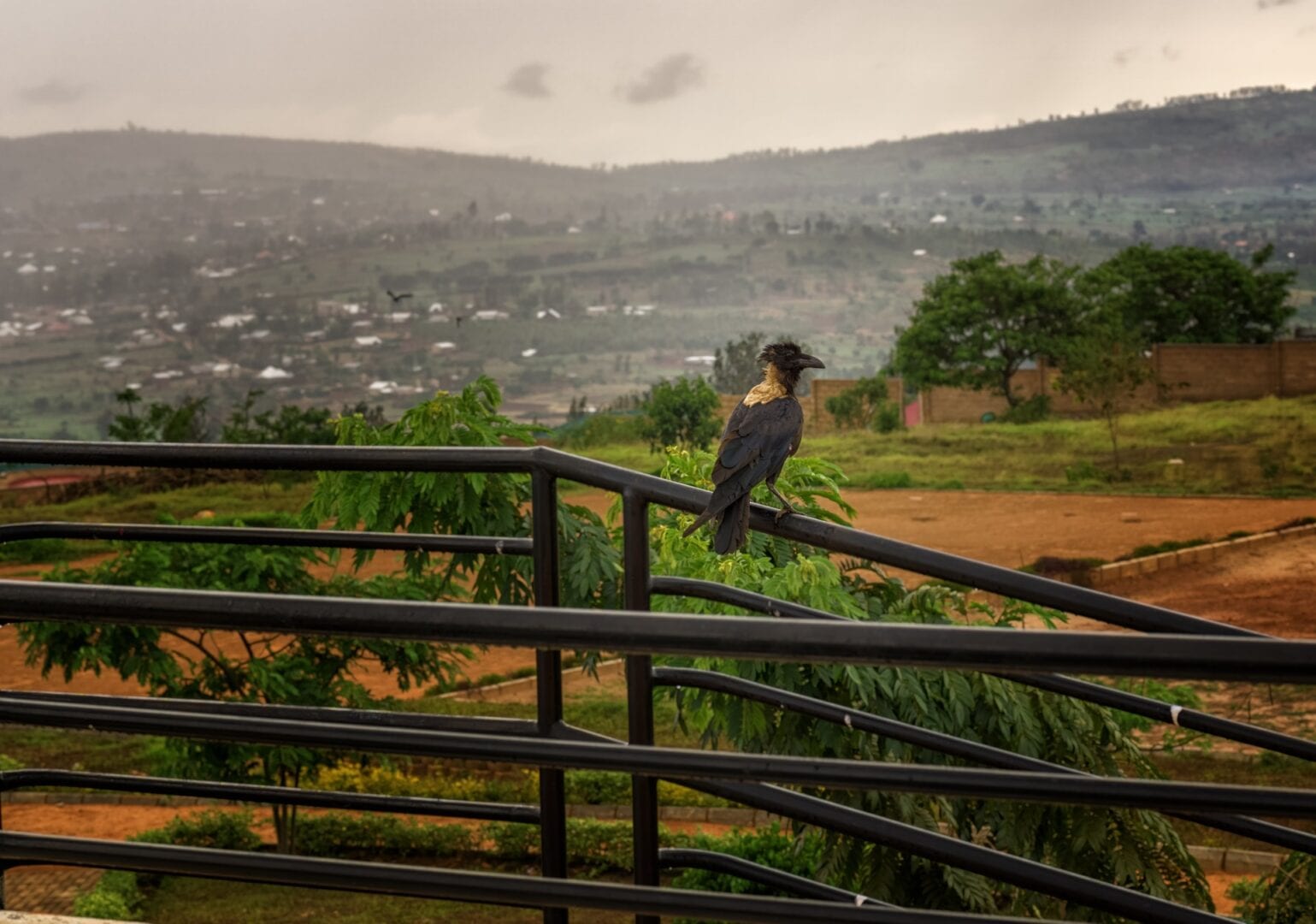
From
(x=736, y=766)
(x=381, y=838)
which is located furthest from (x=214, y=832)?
(x=736, y=766)

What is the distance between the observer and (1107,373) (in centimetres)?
1595

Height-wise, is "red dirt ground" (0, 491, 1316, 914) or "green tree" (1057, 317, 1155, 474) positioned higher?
"green tree" (1057, 317, 1155, 474)

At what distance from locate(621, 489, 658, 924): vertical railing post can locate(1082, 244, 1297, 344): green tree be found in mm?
16090

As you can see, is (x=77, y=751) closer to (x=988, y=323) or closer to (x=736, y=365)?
(x=736, y=365)

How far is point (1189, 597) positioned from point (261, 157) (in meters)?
15.8

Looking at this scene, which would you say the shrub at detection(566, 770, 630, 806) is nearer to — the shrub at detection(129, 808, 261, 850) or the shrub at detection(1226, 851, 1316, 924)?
the shrub at detection(129, 808, 261, 850)

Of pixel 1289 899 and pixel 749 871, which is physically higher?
pixel 749 871

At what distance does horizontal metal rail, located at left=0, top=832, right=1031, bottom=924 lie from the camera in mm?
814

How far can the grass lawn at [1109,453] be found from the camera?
15461 millimetres

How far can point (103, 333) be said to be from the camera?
21.4m

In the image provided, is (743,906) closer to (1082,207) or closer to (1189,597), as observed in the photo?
(1189,597)

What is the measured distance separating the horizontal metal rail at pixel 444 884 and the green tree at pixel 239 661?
224 inches

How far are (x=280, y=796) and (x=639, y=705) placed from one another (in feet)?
1.10

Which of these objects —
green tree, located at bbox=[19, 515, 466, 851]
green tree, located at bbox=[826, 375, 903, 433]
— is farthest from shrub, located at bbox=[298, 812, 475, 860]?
green tree, located at bbox=[826, 375, 903, 433]
